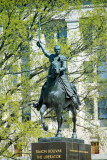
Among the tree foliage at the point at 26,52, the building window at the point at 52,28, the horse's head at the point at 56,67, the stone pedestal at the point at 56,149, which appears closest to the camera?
the stone pedestal at the point at 56,149

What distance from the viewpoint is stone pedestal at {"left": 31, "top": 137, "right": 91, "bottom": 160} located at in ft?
66.5

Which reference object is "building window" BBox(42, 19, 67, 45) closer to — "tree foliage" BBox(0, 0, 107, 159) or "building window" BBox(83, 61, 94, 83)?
"tree foliage" BBox(0, 0, 107, 159)

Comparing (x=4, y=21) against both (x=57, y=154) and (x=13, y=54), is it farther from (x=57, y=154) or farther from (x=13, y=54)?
(x=57, y=154)

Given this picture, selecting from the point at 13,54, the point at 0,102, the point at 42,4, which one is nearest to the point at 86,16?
the point at 42,4

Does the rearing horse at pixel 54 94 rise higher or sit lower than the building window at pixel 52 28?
lower

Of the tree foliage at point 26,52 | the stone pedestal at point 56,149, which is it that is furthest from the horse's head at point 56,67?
the tree foliage at point 26,52

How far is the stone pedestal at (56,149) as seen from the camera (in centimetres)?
2027

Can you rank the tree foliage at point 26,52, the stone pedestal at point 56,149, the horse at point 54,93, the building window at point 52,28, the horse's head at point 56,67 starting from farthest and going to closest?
the building window at point 52,28, the tree foliage at point 26,52, the horse at point 54,93, the horse's head at point 56,67, the stone pedestal at point 56,149

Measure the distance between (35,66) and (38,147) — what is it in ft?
36.7

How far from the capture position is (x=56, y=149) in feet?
66.7

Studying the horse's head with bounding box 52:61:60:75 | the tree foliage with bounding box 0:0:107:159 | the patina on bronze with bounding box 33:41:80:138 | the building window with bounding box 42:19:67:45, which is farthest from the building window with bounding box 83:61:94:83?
the horse's head with bounding box 52:61:60:75

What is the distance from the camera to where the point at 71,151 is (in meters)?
20.5

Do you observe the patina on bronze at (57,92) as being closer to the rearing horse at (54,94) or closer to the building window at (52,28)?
the rearing horse at (54,94)

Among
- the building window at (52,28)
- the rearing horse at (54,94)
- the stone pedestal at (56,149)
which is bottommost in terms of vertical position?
the stone pedestal at (56,149)
